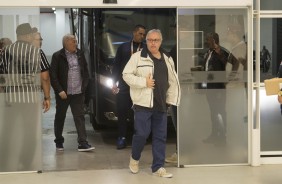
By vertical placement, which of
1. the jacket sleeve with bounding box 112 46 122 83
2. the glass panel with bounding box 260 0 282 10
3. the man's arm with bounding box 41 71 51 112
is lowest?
the man's arm with bounding box 41 71 51 112

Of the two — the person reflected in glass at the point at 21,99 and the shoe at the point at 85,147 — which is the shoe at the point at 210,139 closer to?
the shoe at the point at 85,147

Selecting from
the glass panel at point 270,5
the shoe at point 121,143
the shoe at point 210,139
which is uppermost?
the glass panel at point 270,5

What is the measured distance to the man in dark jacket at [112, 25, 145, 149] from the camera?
8508mm

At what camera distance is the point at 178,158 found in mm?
7340

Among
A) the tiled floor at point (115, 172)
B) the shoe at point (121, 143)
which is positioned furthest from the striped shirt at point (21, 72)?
the shoe at point (121, 143)

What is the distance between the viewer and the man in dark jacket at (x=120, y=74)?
851 cm

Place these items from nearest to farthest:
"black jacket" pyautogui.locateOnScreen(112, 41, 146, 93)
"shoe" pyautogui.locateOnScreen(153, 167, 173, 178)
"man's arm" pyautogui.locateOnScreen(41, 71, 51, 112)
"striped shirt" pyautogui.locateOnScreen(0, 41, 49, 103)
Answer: "shoe" pyautogui.locateOnScreen(153, 167, 173, 178), "striped shirt" pyautogui.locateOnScreen(0, 41, 49, 103), "man's arm" pyautogui.locateOnScreen(41, 71, 51, 112), "black jacket" pyautogui.locateOnScreen(112, 41, 146, 93)

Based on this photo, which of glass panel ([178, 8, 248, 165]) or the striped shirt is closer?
the striped shirt

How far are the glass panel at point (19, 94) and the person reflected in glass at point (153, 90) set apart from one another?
4.08ft

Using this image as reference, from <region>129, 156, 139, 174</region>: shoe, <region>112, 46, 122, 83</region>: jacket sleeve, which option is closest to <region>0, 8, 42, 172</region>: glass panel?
<region>129, 156, 139, 174</region>: shoe

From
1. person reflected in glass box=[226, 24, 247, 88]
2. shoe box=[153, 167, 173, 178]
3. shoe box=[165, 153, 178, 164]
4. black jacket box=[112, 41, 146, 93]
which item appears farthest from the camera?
black jacket box=[112, 41, 146, 93]

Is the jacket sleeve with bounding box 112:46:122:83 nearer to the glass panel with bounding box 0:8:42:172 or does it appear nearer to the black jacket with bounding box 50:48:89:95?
the black jacket with bounding box 50:48:89:95

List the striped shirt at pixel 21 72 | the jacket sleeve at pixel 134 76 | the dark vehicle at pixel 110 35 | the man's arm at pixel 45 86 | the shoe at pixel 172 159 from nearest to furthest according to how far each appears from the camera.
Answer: the jacket sleeve at pixel 134 76 < the striped shirt at pixel 21 72 < the man's arm at pixel 45 86 < the shoe at pixel 172 159 < the dark vehicle at pixel 110 35

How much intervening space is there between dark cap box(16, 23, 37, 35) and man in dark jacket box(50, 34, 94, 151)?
5.00 ft
